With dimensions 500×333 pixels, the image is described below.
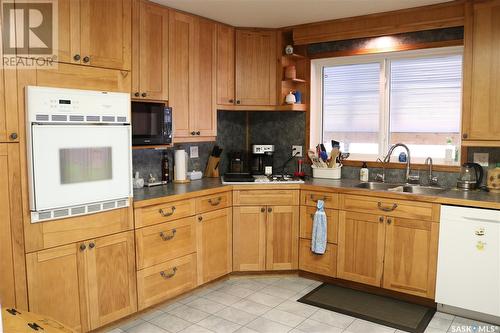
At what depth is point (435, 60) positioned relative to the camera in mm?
3787

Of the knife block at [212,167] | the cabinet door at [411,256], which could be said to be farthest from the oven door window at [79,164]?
the cabinet door at [411,256]

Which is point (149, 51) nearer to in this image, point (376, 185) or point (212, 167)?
point (212, 167)

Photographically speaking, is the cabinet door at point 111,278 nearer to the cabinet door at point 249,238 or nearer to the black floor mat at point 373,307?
the cabinet door at point 249,238

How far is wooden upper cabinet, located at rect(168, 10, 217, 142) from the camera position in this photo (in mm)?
3559

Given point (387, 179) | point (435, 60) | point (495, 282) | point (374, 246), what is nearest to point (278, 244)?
point (374, 246)

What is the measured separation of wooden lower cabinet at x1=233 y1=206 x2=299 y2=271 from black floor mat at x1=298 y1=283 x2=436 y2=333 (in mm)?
447

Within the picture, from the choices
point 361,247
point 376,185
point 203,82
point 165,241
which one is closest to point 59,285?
point 165,241

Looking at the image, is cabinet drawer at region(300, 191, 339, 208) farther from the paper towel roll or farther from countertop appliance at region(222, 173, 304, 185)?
the paper towel roll

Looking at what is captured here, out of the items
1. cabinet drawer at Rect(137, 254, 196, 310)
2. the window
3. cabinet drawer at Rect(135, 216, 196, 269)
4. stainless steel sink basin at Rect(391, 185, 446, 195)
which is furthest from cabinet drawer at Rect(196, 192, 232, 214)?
stainless steel sink basin at Rect(391, 185, 446, 195)

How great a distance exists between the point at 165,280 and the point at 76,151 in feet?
4.02

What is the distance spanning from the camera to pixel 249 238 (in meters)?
3.86

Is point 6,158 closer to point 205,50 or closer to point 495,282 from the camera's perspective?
point 205,50

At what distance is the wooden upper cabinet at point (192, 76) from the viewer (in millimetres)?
3559

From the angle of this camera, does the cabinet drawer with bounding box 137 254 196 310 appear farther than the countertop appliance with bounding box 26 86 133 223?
Yes
